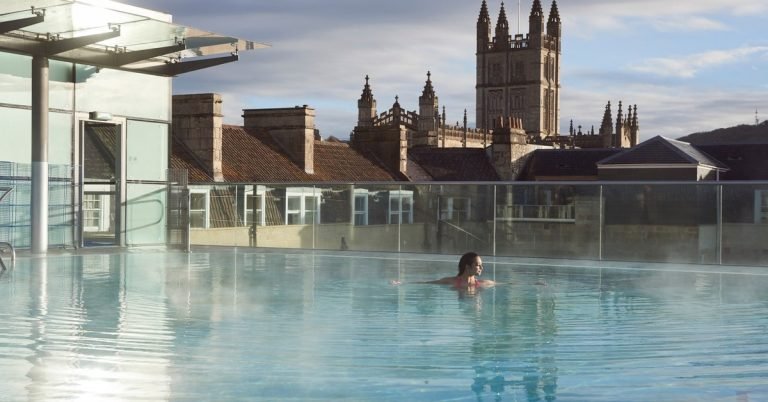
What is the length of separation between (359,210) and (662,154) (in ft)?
159

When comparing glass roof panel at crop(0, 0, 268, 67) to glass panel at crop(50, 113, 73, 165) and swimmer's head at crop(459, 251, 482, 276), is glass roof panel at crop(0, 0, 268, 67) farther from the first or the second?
swimmer's head at crop(459, 251, 482, 276)

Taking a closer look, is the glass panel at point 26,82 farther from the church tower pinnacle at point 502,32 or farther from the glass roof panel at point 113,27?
the church tower pinnacle at point 502,32

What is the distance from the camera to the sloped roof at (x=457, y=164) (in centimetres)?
7144

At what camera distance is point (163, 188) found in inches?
820

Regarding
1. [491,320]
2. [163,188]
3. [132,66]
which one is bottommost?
[491,320]

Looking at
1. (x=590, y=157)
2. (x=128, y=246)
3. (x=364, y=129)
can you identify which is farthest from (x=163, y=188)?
(x=590, y=157)

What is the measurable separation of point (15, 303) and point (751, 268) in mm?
12518

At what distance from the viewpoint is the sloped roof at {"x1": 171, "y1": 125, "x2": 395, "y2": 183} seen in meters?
40.4

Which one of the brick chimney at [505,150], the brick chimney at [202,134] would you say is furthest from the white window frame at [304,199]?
the brick chimney at [505,150]

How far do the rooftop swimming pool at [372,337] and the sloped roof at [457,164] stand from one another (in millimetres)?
55737

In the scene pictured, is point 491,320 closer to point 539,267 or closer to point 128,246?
point 539,267

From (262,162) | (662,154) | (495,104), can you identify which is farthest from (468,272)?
(495,104)

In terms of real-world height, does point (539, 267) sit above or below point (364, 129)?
below

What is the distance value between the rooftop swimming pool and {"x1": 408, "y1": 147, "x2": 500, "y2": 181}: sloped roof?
183 ft
